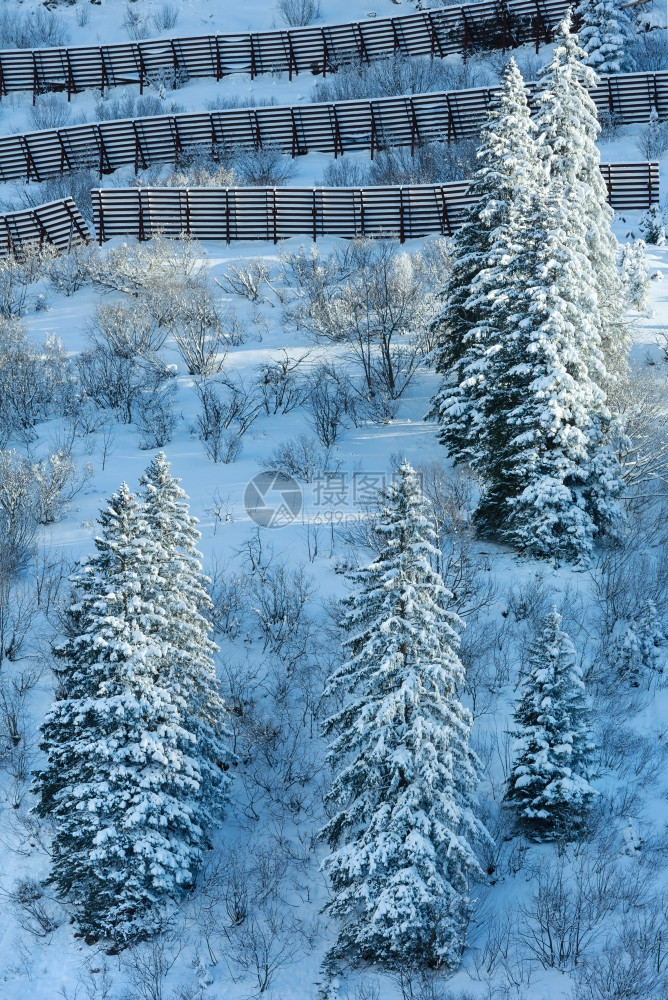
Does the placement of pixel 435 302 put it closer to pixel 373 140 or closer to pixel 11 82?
pixel 373 140

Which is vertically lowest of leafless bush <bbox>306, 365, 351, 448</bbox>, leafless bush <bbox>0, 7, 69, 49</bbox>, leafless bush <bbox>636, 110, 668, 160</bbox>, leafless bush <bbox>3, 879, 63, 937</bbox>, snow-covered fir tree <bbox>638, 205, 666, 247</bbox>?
leafless bush <bbox>3, 879, 63, 937</bbox>

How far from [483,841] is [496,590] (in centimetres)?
760

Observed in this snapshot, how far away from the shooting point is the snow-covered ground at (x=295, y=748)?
1856 centimetres

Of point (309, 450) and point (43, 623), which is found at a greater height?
point (309, 450)

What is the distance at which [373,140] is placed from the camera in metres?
43.2

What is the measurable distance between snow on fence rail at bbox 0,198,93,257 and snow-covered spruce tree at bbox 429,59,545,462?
17.9m

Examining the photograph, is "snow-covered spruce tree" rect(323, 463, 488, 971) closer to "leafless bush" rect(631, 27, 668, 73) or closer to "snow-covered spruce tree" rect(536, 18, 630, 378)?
"snow-covered spruce tree" rect(536, 18, 630, 378)

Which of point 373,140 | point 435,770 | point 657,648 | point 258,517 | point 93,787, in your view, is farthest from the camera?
point 373,140

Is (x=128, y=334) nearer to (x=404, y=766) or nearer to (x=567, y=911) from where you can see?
(x=404, y=766)

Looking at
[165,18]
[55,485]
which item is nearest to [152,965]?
[55,485]

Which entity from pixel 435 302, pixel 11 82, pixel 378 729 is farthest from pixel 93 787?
pixel 11 82

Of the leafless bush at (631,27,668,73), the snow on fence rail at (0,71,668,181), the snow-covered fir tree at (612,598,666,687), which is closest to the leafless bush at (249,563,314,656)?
the snow-covered fir tree at (612,598,666,687)

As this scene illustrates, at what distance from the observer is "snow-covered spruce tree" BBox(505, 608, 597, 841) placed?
61.8 ft

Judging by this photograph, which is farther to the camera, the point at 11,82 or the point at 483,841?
the point at 11,82
